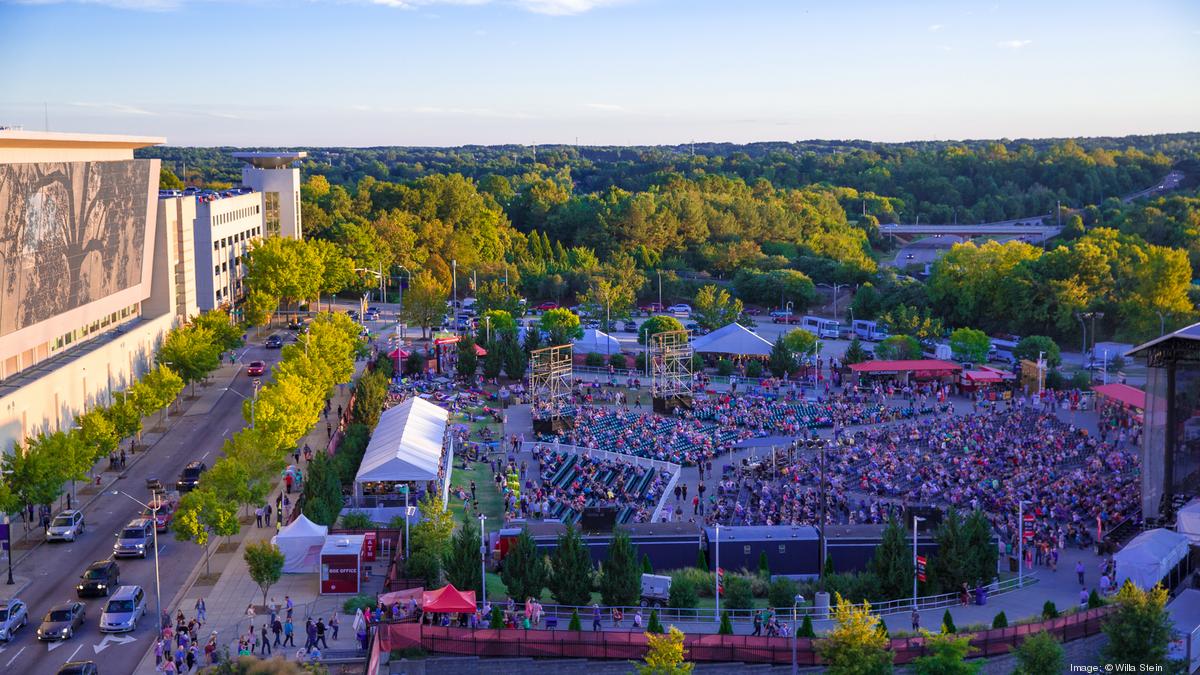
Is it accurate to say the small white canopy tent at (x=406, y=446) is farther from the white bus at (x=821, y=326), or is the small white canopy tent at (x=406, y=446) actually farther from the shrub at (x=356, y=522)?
the white bus at (x=821, y=326)

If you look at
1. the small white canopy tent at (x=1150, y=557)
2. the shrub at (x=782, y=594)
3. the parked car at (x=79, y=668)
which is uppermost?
the small white canopy tent at (x=1150, y=557)

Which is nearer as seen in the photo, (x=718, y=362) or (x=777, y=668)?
(x=777, y=668)

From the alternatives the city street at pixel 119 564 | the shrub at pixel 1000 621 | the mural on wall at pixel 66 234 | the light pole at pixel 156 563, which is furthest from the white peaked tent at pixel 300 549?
the shrub at pixel 1000 621

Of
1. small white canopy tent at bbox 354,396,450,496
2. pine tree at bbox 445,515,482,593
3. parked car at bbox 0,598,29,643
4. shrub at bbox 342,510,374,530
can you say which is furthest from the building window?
pine tree at bbox 445,515,482,593

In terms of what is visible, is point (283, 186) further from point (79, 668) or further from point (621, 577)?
point (79, 668)

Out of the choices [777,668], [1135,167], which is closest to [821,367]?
[777,668]

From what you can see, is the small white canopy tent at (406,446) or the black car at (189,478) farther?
the black car at (189,478)

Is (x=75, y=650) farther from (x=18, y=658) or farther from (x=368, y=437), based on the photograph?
(x=368, y=437)
